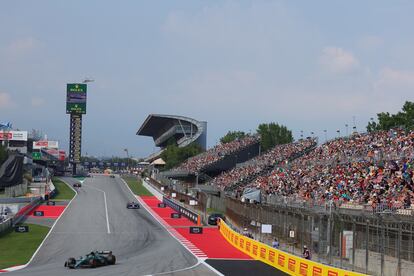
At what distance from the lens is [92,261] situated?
34.9 meters

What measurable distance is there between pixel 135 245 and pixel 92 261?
13.2 metres

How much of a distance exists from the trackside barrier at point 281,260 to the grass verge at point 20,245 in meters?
13.5

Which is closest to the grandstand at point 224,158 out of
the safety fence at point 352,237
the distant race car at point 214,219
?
the distant race car at point 214,219

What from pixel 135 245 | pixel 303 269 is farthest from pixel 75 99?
pixel 303 269

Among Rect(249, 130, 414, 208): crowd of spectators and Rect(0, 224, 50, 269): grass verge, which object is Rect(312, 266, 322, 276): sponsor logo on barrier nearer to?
Rect(249, 130, 414, 208): crowd of spectators

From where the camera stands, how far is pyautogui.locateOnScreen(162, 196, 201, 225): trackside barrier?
221 ft

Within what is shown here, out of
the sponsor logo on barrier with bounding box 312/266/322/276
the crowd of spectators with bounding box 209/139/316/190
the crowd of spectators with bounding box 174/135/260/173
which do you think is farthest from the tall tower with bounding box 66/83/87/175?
the sponsor logo on barrier with bounding box 312/266/322/276

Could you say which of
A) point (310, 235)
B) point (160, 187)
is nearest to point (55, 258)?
point (310, 235)

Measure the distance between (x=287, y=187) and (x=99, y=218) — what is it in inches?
830

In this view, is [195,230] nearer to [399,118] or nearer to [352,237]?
[352,237]

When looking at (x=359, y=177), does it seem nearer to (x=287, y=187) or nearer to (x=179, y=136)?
(x=287, y=187)

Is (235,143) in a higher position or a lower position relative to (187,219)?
higher

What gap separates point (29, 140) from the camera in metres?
194

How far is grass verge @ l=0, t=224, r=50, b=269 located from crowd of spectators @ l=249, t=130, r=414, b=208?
1895cm
